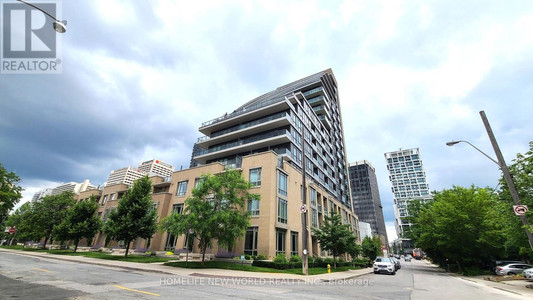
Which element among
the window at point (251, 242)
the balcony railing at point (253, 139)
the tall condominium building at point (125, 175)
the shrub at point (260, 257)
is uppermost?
the tall condominium building at point (125, 175)

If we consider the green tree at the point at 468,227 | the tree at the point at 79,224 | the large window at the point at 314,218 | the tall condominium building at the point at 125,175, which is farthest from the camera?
the tall condominium building at the point at 125,175

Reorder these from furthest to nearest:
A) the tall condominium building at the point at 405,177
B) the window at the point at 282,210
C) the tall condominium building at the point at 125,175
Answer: the tall condominium building at the point at 125,175 → the tall condominium building at the point at 405,177 → the window at the point at 282,210

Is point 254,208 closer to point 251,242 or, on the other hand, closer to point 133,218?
point 251,242

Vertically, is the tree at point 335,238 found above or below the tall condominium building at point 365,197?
below

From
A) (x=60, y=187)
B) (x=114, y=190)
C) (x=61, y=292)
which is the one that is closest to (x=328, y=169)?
(x=114, y=190)

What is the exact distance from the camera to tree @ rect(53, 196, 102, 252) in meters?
31.1

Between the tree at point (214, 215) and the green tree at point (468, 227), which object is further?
the green tree at point (468, 227)

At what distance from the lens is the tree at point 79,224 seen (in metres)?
31.1

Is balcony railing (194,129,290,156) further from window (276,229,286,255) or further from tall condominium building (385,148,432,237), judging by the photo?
tall condominium building (385,148,432,237)

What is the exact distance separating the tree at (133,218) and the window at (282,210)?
1399 cm

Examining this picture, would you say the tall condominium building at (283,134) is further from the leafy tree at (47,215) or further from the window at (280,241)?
the leafy tree at (47,215)

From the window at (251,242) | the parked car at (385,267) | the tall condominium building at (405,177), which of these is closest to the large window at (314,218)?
the parked car at (385,267)

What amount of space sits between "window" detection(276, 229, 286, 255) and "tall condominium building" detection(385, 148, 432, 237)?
160 metres

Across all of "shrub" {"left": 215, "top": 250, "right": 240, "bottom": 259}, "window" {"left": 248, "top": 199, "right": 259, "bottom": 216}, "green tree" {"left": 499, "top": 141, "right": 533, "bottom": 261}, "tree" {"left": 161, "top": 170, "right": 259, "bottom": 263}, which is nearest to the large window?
"window" {"left": 248, "top": 199, "right": 259, "bottom": 216}
